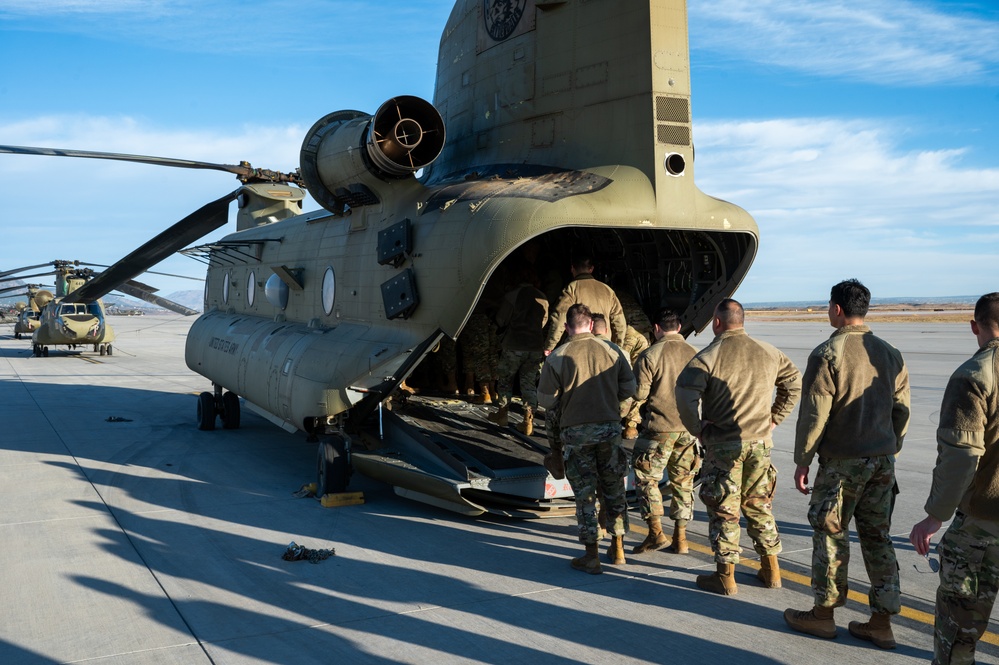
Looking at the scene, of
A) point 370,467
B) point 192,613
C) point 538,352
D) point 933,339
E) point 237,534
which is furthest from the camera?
point 933,339

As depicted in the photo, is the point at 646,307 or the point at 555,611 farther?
the point at 646,307

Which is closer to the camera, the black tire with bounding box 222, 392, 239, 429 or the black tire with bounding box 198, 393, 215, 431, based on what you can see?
the black tire with bounding box 198, 393, 215, 431

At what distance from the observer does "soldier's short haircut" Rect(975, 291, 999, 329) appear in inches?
145

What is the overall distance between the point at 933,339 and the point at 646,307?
30336mm

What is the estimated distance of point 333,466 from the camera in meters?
7.66

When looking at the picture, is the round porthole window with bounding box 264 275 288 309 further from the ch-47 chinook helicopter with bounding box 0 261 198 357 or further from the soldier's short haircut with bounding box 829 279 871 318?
the ch-47 chinook helicopter with bounding box 0 261 198 357

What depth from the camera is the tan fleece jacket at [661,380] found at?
6129 millimetres

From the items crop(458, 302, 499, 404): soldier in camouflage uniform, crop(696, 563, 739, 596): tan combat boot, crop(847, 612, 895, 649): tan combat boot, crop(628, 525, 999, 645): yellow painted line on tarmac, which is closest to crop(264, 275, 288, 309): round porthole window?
crop(458, 302, 499, 404): soldier in camouflage uniform

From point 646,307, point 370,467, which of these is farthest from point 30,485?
point 646,307

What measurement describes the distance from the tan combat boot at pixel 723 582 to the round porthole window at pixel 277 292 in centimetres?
724

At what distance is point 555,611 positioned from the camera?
4934 mm

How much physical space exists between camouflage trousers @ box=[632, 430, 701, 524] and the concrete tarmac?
1.26 feet

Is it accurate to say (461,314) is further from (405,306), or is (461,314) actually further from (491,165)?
(491,165)

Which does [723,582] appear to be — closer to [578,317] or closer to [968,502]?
[968,502]
